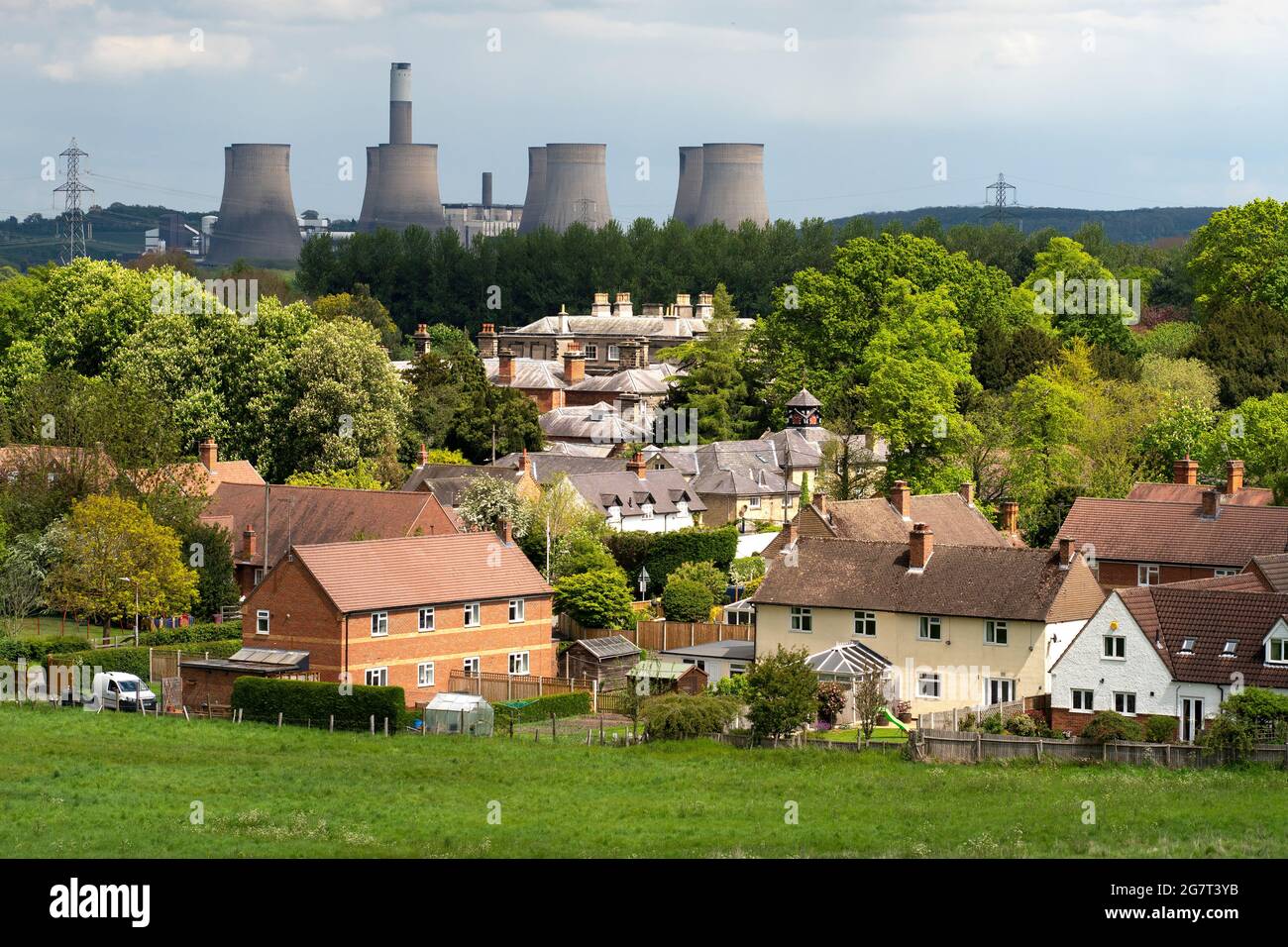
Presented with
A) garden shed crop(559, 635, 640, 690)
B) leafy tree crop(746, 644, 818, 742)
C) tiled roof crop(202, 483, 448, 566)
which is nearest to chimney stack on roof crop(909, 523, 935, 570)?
garden shed crop(559, 635, 640, 690)

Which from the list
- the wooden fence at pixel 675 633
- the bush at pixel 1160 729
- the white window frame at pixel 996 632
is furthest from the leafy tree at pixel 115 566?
the bush at pixel 1160 729

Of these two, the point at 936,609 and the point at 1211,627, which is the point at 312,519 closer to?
the point at 936,609

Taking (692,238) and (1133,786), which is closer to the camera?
(1133,786)

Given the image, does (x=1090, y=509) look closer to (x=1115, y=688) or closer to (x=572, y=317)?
(x=1115, y=688)

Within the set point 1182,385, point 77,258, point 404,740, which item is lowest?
point 404,740

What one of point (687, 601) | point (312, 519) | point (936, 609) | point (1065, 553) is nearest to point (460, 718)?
point (936, 609)

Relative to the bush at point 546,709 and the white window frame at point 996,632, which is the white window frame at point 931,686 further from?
the bush at point 546,709

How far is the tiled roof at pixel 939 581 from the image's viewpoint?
51375 millimetres

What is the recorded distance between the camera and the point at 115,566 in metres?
58.6

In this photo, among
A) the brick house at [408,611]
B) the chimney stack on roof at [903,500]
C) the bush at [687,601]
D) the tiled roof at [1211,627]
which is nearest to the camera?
the tiled roof at [1211,627]

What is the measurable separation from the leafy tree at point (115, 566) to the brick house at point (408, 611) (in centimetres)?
753

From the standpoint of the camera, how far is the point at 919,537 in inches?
2122
